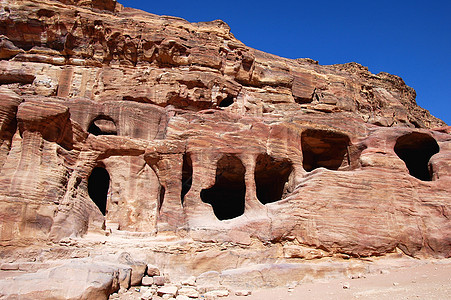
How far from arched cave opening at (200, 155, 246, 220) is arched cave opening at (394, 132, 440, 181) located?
310 inches

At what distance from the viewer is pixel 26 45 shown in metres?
29.6

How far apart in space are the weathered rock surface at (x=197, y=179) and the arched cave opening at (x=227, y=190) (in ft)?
0.33

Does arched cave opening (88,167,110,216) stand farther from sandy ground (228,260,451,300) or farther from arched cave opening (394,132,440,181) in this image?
arched cave opening (394,132,440,181)

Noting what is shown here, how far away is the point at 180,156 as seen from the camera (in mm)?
16781

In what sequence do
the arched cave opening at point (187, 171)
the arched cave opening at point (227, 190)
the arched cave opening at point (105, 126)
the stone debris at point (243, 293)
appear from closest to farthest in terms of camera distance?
the stone debris at point (243, 293) < the arched cave opening at point (187, 171) < the arched cave opening at point (227, 190) < the arched cave opening at point (105, 126)

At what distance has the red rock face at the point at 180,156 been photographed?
1451cm

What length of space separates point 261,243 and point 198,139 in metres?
5.34

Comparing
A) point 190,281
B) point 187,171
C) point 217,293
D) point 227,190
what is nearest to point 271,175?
point 227,190

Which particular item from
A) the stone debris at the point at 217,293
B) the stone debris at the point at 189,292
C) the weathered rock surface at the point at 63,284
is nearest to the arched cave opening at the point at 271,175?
the stone debris at the point at 217,293

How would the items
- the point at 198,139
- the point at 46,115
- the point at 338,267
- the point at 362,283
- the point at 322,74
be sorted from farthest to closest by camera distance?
the point at 322,74
the point at 198,139
the point at 46,115
the point at 338,267
the point at 362,283

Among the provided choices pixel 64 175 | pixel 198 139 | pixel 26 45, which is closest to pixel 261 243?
pixel 198 139

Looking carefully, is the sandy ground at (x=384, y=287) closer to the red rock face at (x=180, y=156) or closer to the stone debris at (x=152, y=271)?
the red rock face at (x=180, y=156)

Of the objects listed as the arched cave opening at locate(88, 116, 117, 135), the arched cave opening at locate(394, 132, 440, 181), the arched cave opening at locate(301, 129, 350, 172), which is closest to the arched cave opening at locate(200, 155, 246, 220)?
the arched cave opening at locate(301, 129, 350, 172)

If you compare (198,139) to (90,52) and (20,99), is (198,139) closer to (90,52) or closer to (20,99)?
(20,99)
